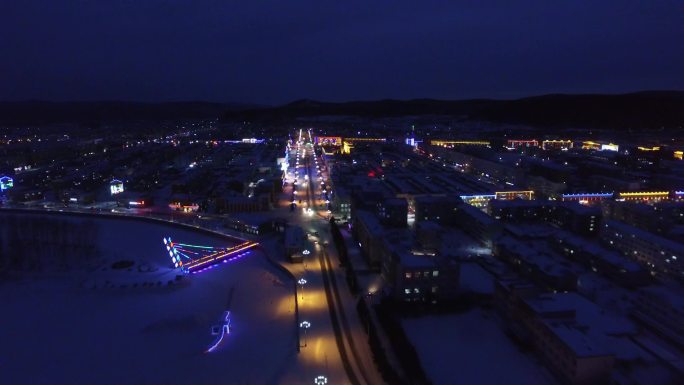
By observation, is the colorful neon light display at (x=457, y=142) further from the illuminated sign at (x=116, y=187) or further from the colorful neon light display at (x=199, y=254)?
the colorful neon light display at (x=199, y=254)

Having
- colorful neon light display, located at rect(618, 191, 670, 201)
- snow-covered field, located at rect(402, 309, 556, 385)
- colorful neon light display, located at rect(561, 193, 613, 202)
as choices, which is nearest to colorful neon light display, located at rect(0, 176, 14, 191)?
snow-covered field, located at rect(402, 309, 556, 385)

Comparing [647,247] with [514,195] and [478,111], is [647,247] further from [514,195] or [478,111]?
[478,111]

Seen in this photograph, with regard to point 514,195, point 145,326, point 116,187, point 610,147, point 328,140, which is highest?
point 328,140

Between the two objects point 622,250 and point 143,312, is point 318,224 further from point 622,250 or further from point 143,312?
point 622,250

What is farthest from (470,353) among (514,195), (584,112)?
(584,112)

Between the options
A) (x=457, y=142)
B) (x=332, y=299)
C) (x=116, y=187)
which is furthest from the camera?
(x=457, y=142)

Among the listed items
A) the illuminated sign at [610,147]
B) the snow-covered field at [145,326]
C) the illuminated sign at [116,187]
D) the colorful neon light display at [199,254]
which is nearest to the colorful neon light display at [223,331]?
the snow-covered field at [145,326]
